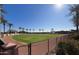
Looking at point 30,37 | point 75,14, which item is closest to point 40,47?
point 30,37

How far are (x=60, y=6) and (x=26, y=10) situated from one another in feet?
1.19

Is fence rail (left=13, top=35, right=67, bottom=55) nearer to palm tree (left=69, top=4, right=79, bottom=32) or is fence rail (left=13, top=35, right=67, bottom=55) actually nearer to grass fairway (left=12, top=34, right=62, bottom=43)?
grass fairway (left=12, top=34, right=62, bottom=43)

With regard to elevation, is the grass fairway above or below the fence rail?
above

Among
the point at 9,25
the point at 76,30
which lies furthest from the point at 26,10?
the point at 76,30

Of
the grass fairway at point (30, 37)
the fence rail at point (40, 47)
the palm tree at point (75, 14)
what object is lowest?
the fence rail at point (40, 47)

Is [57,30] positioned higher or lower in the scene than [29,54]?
higher

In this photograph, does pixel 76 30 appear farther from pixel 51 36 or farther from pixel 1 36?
pixel 1 36

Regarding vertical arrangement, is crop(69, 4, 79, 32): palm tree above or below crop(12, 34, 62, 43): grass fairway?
above

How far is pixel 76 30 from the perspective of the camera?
3.93m

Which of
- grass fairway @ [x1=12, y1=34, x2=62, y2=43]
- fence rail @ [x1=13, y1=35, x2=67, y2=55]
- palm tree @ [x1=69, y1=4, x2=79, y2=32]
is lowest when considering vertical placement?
fence rail @ [x1=13, y1=35, x2=67, y2=55]

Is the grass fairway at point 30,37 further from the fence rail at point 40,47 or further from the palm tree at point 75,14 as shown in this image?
the palm tree at point 75,14

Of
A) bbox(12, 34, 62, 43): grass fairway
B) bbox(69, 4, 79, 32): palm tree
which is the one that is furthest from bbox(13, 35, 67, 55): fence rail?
bbox(69, 4, 79, 32): palm tree

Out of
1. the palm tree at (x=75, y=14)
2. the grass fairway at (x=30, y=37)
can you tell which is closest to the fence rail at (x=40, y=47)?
the grass fairway at (x=30, y=37)
